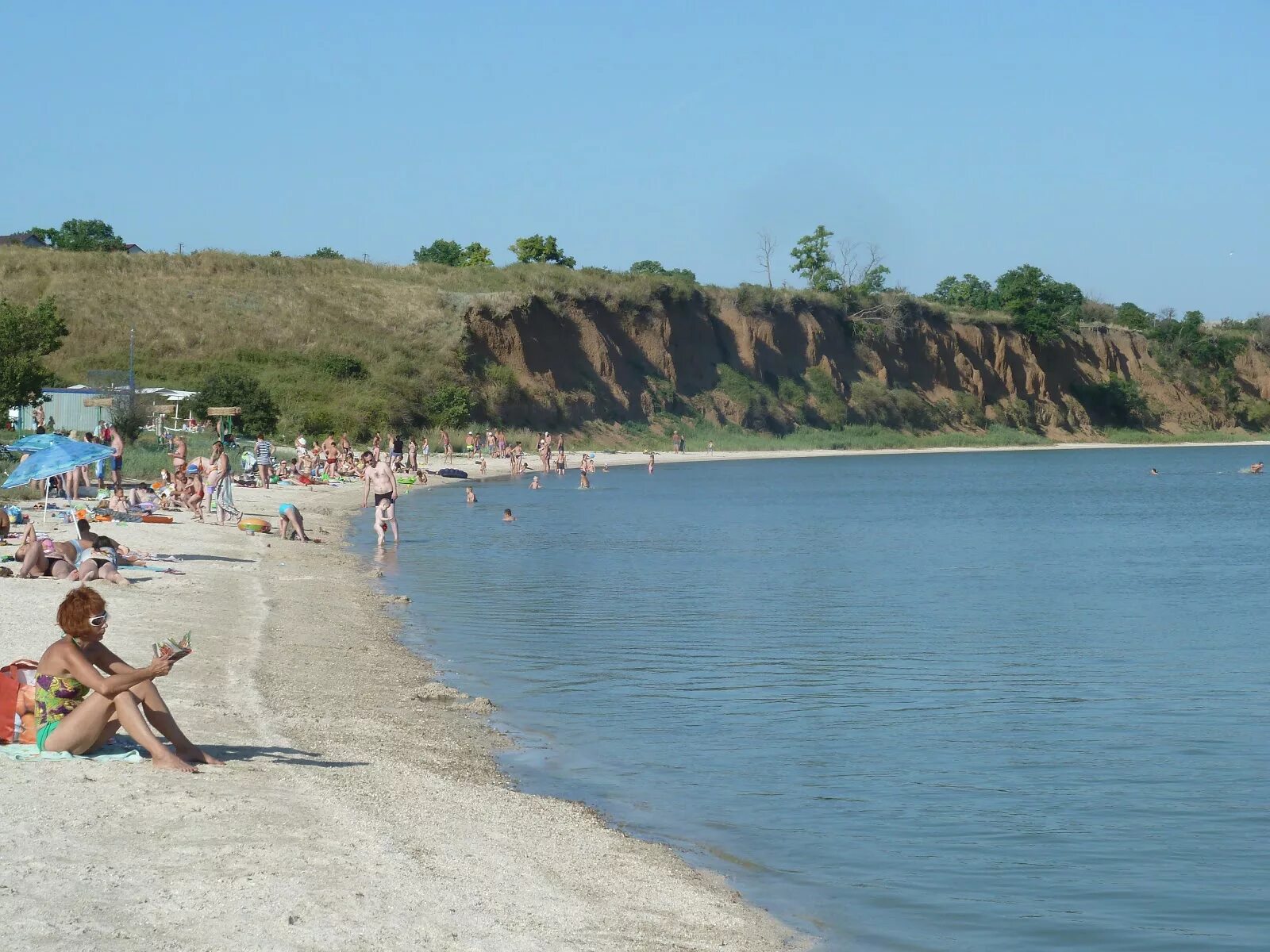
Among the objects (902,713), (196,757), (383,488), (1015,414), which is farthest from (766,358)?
(196,757)

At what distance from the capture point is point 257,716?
32.8 feet

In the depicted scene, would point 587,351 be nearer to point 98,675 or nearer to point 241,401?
point 241,401

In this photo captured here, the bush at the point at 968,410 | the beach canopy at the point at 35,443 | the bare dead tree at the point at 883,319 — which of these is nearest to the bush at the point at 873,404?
the bare dead tree at the point at 883,319

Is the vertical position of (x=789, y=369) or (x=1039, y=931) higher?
(x=789, y=369)

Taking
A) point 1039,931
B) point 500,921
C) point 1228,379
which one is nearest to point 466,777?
point 500,921

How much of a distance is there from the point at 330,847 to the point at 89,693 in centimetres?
180

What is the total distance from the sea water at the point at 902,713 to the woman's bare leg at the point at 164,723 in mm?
2252

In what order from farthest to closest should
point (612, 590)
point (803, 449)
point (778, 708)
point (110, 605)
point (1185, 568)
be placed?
1. point (803, 449)
2. point (1185, 568)
3. point (612, 590)
4. point (110, 605)
5. point (778, 708)

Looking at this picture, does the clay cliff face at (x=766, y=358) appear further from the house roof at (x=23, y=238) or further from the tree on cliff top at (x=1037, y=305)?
the house roof at (x=23, y=238)

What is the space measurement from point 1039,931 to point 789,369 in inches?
3120

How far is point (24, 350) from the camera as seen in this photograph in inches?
1412

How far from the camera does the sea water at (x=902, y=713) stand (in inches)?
300

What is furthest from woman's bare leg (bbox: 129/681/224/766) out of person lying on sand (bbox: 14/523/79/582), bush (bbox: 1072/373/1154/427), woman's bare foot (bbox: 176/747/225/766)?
bush (bbox: 1072/373/1154/427)

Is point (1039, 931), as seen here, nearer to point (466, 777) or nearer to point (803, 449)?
point (466, 777)
